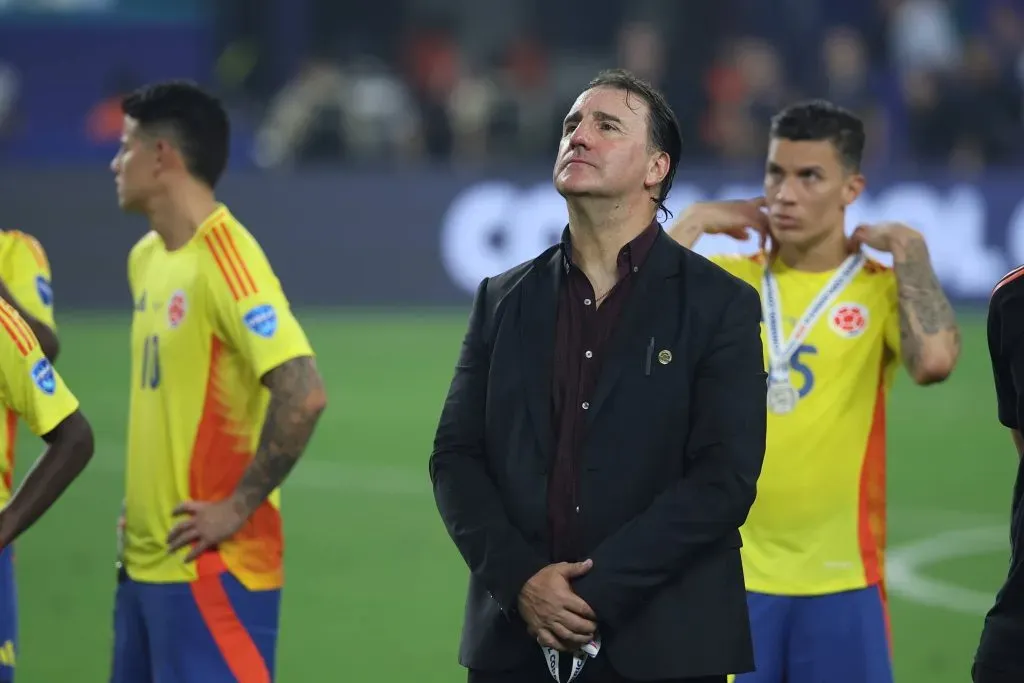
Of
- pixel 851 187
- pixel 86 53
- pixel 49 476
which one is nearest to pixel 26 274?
pixel 49 476

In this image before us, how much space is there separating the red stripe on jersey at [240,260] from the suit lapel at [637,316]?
4.77 ft

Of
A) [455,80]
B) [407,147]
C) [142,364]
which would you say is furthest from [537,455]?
[455,80]

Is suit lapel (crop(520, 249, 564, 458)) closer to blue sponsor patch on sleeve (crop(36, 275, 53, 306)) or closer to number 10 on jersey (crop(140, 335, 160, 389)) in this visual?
number 10 on jersey (crop(140, 335, 160, 389))

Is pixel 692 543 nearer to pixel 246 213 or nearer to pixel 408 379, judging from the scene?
pixel 408 379

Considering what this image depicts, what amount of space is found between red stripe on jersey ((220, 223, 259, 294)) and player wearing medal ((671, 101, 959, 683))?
4.71 feet

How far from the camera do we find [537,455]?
157 inches

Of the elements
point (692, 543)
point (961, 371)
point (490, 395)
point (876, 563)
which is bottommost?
point (961, 371)

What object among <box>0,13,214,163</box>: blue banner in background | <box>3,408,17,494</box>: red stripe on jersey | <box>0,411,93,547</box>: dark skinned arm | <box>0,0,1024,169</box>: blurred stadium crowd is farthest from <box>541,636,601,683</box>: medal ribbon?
<box>0,13,214,163</box>: blue banner in background

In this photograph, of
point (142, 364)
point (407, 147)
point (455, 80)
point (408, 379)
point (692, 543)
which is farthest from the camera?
point (455, 80)

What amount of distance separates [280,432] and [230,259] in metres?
0.57

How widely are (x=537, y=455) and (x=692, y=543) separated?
418mm

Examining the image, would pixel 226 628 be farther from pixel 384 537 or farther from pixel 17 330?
pixel 384 537

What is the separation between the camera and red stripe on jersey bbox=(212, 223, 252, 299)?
16.6 feet

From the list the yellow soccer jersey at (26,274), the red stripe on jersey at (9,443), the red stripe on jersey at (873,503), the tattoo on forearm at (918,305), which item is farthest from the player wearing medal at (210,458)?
the tattoo on forearm at (918,305)
